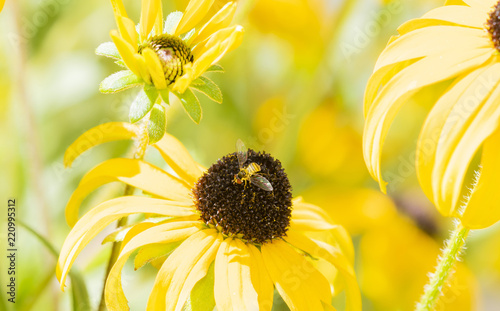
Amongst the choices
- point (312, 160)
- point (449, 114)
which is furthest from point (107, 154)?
point (449, 114)

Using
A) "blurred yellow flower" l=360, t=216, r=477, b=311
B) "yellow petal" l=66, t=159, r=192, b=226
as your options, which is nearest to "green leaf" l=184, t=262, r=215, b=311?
"yellow petal" l=66, t=159, r=192, b=226

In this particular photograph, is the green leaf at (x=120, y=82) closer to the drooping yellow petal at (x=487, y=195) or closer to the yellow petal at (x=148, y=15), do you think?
the yellow petal at (x=148, y=15)

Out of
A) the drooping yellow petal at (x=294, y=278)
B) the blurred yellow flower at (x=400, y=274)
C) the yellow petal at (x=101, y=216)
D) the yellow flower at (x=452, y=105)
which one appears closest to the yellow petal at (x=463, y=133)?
the yellow flower at (x=452, y=105)

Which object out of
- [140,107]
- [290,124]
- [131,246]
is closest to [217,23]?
[140,107]

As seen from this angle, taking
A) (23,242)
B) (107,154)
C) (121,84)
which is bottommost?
(23,242)

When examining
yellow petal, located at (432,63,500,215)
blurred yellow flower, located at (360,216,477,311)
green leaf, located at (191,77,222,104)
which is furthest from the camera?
blurred yellow flower, located at (360,216,477,311)

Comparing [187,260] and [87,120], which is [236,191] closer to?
[187,260]

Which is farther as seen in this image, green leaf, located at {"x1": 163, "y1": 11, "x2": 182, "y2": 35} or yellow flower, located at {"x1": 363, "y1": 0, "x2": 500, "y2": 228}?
green leaf, located at {"x1": 163, "y1": 11, "x2": 182, "y2": 35}

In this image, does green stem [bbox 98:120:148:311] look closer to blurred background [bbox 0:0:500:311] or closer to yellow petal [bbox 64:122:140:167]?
yellow petal [bbox 64:122:140:167]
